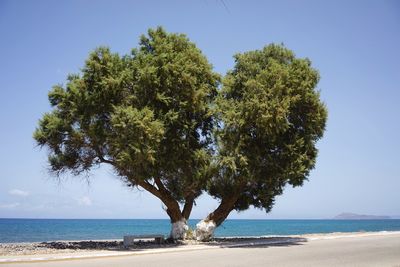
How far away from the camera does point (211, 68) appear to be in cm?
Answer: 2739

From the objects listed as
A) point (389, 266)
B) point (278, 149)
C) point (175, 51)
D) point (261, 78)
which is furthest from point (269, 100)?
point (389, 266)

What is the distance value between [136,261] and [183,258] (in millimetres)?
1975

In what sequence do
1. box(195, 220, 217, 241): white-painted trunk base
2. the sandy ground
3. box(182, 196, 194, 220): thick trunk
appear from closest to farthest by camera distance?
the sandy ground < box(195, 220, 217, 241): white-painted trunk base < box(182, 196, 194, 220): thick trunk

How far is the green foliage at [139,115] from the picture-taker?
21.9 meters

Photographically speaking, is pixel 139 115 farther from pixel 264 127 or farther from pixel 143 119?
pixel 264 127

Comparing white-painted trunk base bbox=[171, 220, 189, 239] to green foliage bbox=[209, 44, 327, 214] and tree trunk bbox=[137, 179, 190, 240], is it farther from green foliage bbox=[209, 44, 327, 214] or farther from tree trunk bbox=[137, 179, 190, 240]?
green foliage bbox=[209, 44, 327, 214]

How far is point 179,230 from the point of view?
85.7 ft

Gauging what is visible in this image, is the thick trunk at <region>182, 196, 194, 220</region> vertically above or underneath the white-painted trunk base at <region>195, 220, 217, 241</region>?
above

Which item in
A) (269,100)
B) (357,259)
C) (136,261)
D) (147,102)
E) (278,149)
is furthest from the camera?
(278,149)

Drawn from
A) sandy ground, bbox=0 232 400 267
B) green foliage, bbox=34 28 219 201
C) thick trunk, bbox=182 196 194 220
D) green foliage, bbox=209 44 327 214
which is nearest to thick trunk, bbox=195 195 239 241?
green foliage, bbox=209 44 327 214

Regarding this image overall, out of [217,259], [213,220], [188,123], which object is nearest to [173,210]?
[213,220]

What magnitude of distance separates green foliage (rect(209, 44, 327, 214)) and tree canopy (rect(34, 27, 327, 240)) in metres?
0.07

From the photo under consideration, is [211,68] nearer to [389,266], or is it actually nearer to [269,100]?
[269,100]

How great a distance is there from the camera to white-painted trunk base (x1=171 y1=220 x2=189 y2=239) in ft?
85.6
